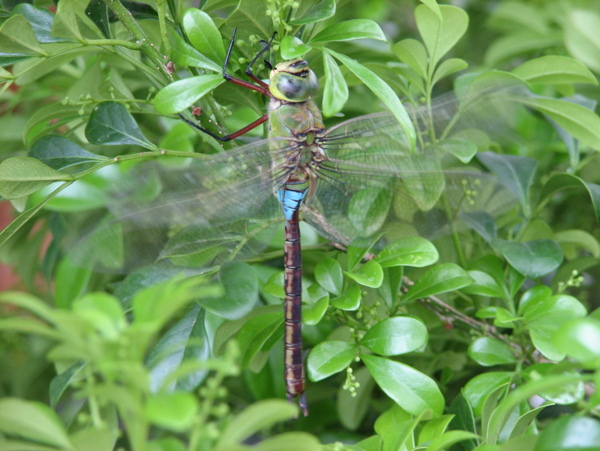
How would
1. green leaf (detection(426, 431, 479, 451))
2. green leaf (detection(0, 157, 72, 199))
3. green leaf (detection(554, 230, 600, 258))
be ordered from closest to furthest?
green leaf (detection(426, 431, 479, 451)), green leaf (detection(0, 157, 72, 199)), green leaf (detection(554, 230, 600, 258))

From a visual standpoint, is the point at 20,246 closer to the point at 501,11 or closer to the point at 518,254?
the point at 518,254

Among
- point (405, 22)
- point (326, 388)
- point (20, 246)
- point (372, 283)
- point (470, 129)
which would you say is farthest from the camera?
point (405, 22)

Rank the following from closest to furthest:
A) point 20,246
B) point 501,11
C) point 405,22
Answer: point 20,246 < point 501,11 < point 405,22

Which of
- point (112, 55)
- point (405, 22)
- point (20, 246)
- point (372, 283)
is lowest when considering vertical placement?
point (20, 246)

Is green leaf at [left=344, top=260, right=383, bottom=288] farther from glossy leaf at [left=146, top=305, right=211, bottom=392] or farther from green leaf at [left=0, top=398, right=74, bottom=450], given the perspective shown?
green leaf at [left=0, top=398, right=74, bottom=450]

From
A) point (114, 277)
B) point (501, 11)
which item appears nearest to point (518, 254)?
point (114, 277)

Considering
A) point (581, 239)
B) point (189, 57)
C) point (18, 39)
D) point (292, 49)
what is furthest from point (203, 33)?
point (581, 239)

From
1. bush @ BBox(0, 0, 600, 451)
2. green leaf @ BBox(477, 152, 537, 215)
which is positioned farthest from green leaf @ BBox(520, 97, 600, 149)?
green leaf @ BBox(477, 152, 537, 215)
